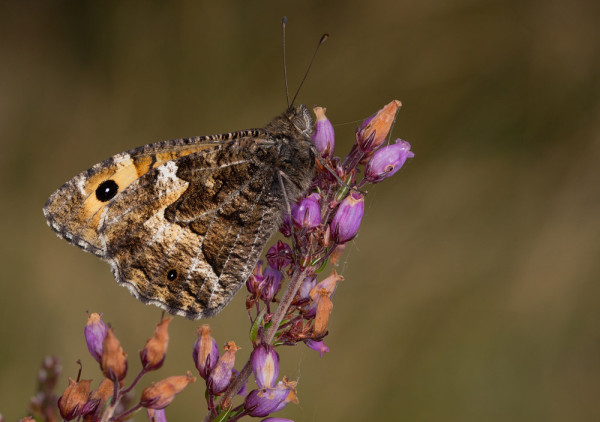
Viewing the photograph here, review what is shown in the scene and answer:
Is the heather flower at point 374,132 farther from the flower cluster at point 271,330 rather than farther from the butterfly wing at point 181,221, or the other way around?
the butterfly wing at point 181,221

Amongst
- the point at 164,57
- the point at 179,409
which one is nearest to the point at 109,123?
the point at 164,57

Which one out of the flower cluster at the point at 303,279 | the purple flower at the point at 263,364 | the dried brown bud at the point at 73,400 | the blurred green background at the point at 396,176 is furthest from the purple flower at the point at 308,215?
the blurred green background at the point at 396,176

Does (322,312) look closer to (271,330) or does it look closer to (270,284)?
(271,330)

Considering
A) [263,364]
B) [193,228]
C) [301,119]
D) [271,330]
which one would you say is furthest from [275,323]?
[301,119]

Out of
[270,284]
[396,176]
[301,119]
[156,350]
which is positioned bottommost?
[156,350]

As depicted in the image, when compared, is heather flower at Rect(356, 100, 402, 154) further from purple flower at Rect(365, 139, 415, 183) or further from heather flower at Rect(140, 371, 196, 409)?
heather flower at Rect(140, 371, 196, 409)

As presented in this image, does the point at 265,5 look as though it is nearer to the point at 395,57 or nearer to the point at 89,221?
the point at 395,57
